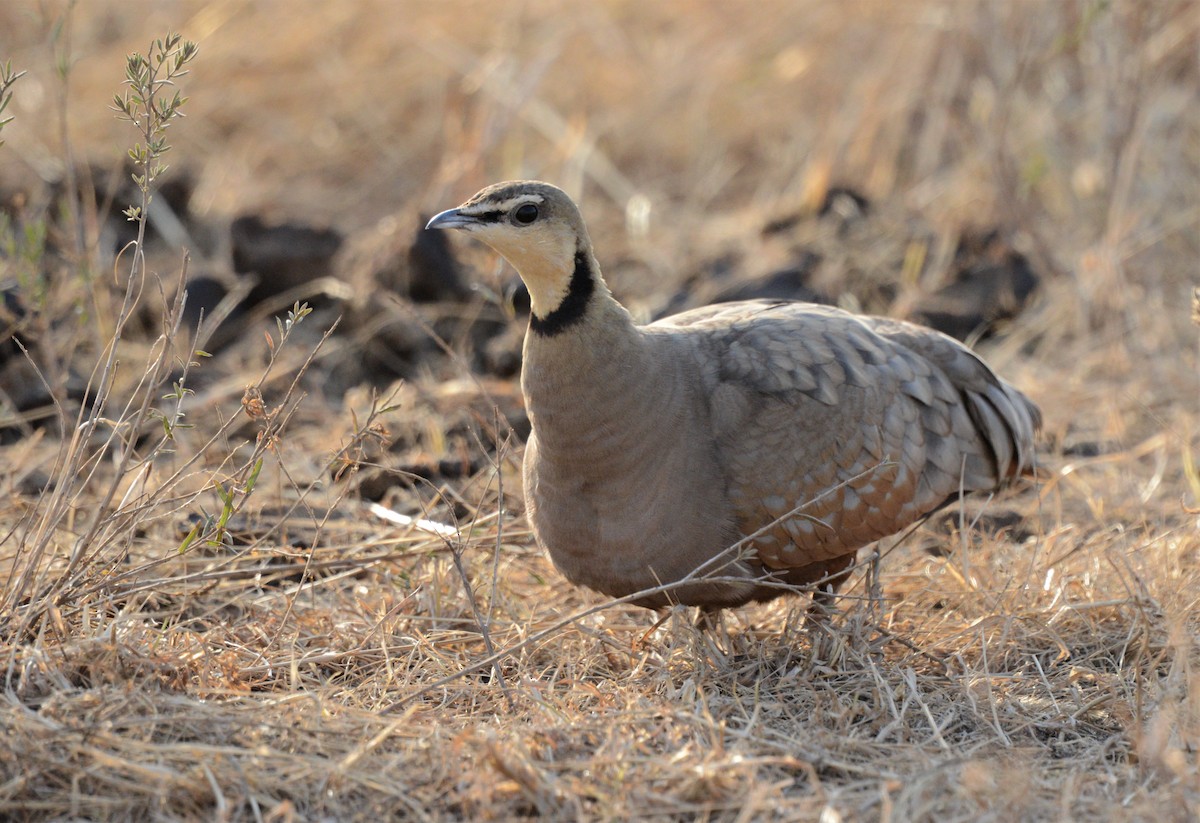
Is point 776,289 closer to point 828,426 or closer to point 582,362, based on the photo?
point 828,426

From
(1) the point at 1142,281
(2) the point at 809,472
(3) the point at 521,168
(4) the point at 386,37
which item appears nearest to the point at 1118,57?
(1) the point at 1142,281

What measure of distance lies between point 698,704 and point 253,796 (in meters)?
1.22

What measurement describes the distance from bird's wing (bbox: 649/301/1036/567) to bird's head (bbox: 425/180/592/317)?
0.49m

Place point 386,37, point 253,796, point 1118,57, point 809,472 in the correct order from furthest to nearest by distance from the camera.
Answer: point 386,37 < point 1118,57 < point 809,472 < point 253,796

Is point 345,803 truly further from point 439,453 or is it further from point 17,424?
point 17,424

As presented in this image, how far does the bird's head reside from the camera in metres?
3.61

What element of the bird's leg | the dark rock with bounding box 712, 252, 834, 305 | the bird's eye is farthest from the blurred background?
the bird's leg

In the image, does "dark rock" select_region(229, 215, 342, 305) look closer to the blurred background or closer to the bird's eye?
the blurred background

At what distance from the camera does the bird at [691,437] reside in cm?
367

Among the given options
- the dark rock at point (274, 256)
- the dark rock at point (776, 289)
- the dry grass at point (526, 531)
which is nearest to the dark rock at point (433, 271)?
the dry grass at point (526, 531)

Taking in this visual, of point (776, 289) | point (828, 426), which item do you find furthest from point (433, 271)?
point (828, 426)

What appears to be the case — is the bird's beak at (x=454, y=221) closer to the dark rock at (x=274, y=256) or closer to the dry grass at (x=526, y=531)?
the dry grass at (x=526, y=531)

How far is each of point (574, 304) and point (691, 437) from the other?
517 mm

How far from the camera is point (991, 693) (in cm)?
367
